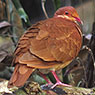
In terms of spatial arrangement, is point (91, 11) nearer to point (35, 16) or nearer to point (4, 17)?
point (35, 16)

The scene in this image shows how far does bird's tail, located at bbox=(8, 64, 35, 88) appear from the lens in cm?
171

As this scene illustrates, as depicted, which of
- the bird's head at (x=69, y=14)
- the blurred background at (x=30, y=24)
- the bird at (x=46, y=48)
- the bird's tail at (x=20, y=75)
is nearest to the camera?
the bird's tail at (x=20, y=75)

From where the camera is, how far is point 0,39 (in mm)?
3311

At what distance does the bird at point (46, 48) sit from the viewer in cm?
182

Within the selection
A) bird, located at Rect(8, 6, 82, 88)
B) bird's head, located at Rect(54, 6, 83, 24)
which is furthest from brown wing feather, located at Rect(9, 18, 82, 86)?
bird's head, located at Rect(54, 6, 83, 24)

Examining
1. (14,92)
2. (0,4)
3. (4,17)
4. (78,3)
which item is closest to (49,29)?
(14,92)

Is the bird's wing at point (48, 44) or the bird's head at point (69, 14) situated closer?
the bird's wing at point (48, 44)

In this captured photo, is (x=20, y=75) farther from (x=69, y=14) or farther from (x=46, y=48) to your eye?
(x=69, y=14)

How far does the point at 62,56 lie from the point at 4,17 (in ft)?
8.35

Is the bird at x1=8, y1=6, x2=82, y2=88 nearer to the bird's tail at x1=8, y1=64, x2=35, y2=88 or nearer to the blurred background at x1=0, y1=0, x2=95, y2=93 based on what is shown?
the bird's tail at x1=8, y1=64, x2=35, y2=88

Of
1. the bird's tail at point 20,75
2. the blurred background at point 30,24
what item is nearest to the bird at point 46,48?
the bird's tail at point 20,75

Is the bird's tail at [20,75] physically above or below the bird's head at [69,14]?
below

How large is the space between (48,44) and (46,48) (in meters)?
0.05

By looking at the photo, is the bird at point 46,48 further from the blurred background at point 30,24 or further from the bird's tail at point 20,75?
the blurred background at point 30,24
